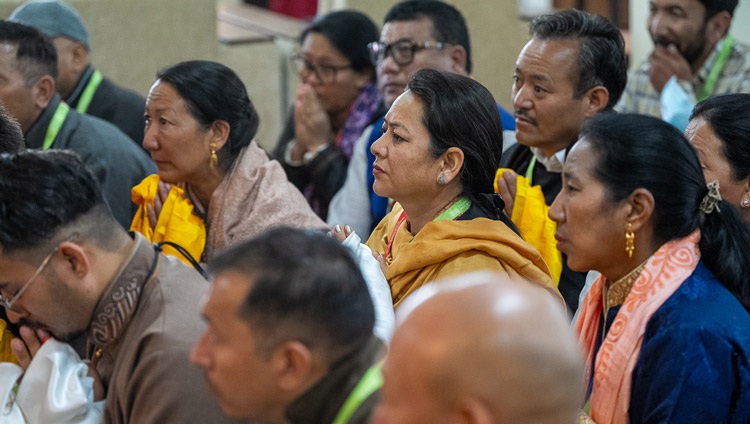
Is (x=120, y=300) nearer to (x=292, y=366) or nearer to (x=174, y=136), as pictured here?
(x=292, y=366)

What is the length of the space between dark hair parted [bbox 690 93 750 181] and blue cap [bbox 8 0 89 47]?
3.19 m

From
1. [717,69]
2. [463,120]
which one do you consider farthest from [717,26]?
[463,120]

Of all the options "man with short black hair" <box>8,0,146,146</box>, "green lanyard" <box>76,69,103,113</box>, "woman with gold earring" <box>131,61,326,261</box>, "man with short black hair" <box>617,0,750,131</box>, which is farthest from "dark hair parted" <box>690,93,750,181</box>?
"green lanyard" <box>76,69,103,113</box>

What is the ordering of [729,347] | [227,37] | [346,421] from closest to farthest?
1. [346,421]
2. [729,347]
3. [227,37]

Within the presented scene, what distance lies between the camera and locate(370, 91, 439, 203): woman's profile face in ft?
9.76

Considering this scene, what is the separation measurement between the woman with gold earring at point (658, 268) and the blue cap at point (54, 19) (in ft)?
10.3

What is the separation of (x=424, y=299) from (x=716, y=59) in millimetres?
3628

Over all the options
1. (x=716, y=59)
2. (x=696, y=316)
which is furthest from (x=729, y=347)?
(x=716, y=59)

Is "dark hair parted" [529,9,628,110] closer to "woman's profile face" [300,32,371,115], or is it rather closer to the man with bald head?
"woman's profile face" [300,32,371,115]

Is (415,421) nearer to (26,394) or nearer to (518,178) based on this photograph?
(26,394)

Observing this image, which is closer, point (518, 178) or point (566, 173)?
point (566, 173)

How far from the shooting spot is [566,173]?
2.62 meters

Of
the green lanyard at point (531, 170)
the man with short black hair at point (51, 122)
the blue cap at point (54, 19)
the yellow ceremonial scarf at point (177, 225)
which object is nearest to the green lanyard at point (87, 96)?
the blue cap at point (54, 19)

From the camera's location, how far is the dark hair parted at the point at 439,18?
4.55m
